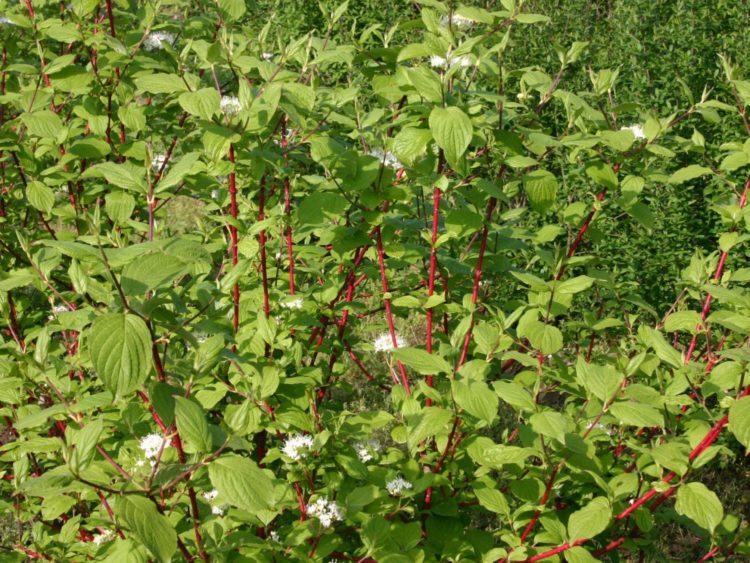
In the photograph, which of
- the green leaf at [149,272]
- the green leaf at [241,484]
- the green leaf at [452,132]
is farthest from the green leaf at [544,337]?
the green leaf at [149,272]

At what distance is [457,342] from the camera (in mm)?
1758

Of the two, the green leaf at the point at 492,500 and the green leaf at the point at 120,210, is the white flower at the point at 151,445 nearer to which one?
the green leaf at the point at 120,210

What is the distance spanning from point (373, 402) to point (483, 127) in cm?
276

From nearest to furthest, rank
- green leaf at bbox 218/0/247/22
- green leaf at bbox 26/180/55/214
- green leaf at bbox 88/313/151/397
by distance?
green leaf at bbox 88/313/151/397, green leaf at bbox 218/0/247/22, green leaf at bbox 26/180/55/214

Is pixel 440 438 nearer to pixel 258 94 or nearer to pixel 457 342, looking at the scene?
pixel 457 342

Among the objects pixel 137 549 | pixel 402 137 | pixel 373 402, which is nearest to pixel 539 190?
pixel 402 137

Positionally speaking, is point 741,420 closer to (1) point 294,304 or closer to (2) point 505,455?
(2) point 505,455

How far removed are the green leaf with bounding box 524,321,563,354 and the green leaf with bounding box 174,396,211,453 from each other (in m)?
0.77

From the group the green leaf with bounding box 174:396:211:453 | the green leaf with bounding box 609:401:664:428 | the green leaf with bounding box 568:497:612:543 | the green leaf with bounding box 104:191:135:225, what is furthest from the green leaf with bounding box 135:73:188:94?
the green leaf with bounding box 568:497:612:543

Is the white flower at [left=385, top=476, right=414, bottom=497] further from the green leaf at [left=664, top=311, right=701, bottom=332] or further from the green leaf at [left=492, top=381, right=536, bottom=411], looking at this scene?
the green leaf at [left=664, top=311, right=701, bottom=332]

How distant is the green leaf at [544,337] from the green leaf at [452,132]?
1.44 feet

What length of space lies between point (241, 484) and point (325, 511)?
0.58 meters

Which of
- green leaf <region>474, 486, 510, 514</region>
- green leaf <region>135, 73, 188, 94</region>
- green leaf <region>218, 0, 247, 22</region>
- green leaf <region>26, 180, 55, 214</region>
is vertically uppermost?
green leaf <region>218, 0, 247, 22</region>

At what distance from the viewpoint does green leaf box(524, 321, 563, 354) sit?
1653 mm
